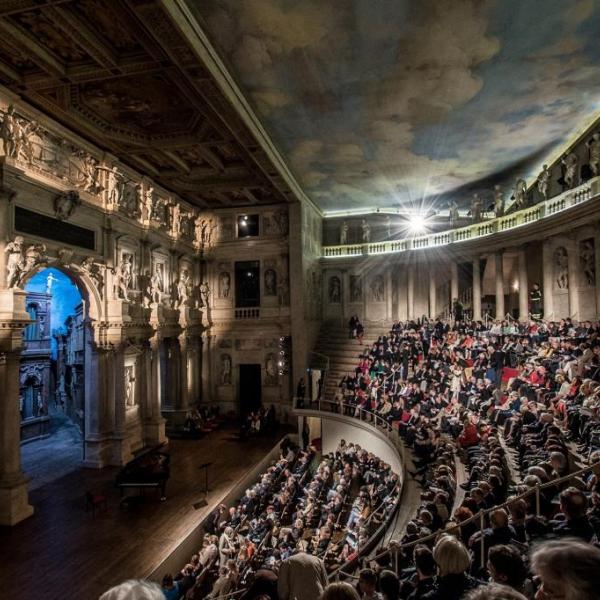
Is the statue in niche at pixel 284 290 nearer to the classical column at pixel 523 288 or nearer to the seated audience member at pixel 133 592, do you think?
the classical column at pixel 523 288

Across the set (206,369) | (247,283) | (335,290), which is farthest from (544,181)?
(206,369)

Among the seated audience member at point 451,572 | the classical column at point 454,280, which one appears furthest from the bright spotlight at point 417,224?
the seated audience member at point 451,572

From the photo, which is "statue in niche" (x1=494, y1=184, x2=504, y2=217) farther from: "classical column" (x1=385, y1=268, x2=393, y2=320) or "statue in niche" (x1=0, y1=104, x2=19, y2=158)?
"statue in niche" (x1=0, y1=104, x2=19, y2=158)

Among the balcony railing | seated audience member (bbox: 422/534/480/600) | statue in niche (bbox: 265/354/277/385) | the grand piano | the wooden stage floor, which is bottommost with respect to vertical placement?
the wooden stage floor

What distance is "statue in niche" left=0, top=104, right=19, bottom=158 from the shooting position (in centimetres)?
1142

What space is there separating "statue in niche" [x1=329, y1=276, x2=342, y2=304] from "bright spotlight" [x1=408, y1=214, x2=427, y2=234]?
6032 millimetres

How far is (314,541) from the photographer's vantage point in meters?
9.91

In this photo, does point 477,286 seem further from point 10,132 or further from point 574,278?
point 10,132

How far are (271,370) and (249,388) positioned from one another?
179 cm

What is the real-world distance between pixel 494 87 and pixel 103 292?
15298 millimetres

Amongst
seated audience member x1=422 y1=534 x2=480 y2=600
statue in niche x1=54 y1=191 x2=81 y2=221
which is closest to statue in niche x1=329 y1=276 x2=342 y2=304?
statue in niche x1=54 y1=191 x2=81 y2=221

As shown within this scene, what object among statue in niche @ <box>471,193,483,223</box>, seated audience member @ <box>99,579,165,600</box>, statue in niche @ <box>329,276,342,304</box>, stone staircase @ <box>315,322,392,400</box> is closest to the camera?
seated audience member @ <box>99,579,165,600</box>

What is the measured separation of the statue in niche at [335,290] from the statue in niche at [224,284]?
775cm

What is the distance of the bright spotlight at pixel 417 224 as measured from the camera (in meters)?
27.5
